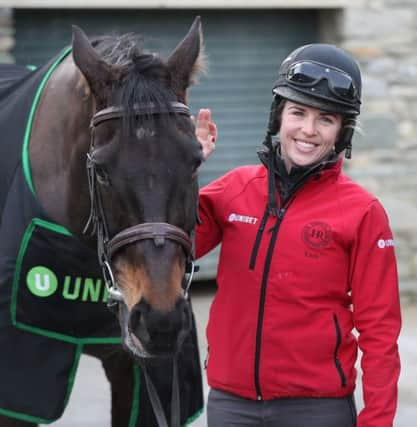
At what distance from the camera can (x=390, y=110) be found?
6.73m

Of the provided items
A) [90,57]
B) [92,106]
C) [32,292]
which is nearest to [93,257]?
[32,292]

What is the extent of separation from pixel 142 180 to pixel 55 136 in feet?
2.35

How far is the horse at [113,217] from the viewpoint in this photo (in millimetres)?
2398

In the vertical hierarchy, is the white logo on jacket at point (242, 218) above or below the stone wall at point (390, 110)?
above

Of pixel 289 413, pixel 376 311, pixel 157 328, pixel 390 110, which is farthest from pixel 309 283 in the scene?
pixel 390 110

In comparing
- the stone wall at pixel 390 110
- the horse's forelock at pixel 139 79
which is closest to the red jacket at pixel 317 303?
the horse's forelock at pixel 139 79

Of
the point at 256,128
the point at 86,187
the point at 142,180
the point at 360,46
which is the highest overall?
the point at 142,180

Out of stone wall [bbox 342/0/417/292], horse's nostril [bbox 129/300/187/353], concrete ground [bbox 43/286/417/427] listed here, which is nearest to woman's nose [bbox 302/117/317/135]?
horse's nostril [bbox 129/300/187/353]

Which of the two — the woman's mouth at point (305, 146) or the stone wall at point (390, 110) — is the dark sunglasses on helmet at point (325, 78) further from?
the stone wall at point (390, 110)

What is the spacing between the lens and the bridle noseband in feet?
7.81

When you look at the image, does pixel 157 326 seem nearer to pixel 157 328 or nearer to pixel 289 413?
pixel 157 328

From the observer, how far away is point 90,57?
2.57 m

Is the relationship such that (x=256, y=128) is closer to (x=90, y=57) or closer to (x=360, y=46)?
(x=360, y=46)

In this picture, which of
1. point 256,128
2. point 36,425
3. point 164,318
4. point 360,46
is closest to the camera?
point 164,318
